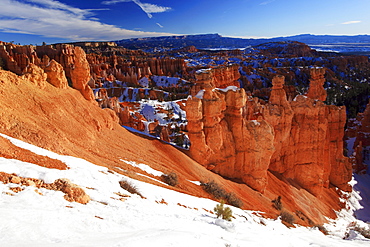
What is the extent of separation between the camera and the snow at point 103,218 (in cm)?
523

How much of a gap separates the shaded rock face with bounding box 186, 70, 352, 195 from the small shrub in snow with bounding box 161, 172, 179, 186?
4382 mm

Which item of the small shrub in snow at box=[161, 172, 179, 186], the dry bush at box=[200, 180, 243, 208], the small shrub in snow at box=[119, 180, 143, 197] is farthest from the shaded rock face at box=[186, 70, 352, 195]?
the small shrub in snow at box=[119, 180, 143, 197]

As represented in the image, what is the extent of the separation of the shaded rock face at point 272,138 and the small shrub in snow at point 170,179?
4.38 m

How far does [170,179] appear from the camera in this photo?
1251cm

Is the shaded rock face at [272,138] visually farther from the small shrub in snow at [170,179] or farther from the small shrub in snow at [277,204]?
the small shrub in snow at [170,179]

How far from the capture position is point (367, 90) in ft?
234

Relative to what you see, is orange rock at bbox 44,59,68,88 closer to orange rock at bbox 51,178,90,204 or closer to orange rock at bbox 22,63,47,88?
orange rock at bbox 22,63,47,88

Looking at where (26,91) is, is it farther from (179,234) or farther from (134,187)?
(179,234)

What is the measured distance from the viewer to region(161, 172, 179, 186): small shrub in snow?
12375mm

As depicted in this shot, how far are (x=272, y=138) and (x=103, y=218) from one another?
574 inches

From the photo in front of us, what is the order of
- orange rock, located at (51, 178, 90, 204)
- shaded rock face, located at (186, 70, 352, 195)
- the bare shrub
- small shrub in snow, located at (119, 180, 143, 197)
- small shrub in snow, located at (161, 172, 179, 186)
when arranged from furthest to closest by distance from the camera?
shaded rock face, located at (186, 70, 352, 195), the bare shrub, small shrub in snow, located at (161, 172, 179, 186), small shrub in snow, located at (119, 180, 143, 197), orange rock, located at (51, 178, 90, 204)

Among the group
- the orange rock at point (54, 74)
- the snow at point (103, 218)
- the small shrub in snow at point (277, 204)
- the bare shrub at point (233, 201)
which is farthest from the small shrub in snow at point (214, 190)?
the orange rock at point (54, 74)

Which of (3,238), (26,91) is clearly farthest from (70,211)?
(26,91)

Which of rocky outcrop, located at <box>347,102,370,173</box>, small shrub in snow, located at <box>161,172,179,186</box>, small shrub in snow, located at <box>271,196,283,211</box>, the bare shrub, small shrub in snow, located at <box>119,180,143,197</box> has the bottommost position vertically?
rocky outcrop, located at <box>347,102,370,173</box>
